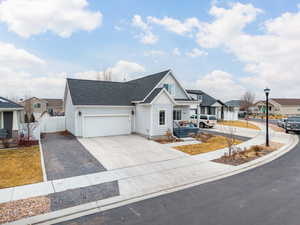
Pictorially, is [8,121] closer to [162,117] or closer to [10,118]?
[10,118]

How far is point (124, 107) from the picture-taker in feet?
56.9

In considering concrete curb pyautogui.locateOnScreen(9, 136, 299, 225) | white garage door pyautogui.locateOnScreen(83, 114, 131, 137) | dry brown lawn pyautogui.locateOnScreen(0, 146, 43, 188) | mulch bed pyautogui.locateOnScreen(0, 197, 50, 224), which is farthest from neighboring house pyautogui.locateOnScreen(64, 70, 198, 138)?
mulch bed pyautogui.locateOnScreen(0, 197, 50, 224)

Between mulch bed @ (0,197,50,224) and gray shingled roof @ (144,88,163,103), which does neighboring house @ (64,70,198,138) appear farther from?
mulch bed @ (0,197,50,224)

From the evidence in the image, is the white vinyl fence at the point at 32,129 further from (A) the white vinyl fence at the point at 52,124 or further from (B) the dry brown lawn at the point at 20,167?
(A) the white vinyl fence at the point at 52,124

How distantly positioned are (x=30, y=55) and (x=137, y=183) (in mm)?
19345


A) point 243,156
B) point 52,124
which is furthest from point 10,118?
point 243,156

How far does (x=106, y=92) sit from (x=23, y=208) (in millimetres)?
14207

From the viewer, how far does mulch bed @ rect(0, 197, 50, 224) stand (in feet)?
14.9

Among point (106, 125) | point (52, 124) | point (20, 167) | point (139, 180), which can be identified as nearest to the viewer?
point (139, 180)

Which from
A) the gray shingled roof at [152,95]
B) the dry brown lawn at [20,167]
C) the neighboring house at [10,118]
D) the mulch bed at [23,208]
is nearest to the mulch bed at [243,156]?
the gray shingled roof at [152,95]

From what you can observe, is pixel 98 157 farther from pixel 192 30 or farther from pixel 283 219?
pixel 192 30

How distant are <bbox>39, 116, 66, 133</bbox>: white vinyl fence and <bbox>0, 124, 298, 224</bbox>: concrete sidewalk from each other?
576 inches

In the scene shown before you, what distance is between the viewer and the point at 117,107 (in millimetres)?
16969

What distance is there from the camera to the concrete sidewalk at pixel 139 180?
5333 millimetres
